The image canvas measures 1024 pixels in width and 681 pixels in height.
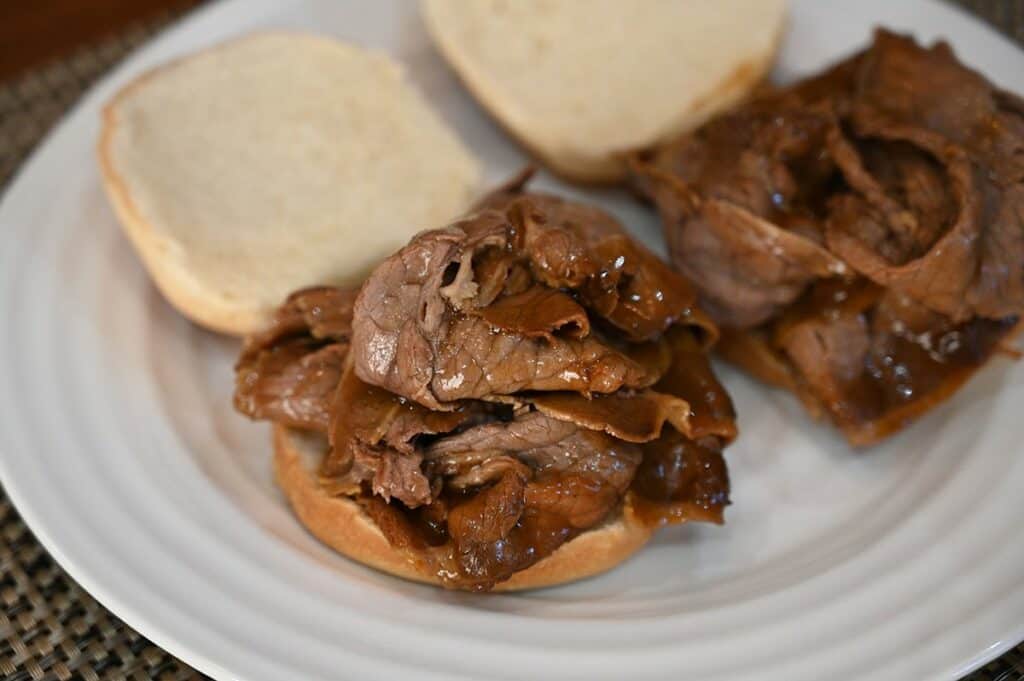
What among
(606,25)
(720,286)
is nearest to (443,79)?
(606,25)

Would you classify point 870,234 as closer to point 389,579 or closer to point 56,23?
point 389,579

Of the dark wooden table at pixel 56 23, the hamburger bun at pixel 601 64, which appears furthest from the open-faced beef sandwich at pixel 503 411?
the dark wooden table at pixel 56 23

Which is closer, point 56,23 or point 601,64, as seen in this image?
point 601,64

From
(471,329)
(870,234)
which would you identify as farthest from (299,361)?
(870,234)

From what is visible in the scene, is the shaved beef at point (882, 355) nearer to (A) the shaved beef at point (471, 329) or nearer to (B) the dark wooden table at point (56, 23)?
(A) the shaved beef at point (471, 329)

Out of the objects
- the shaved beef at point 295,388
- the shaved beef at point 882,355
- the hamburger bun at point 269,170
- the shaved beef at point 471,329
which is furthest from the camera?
the hamburger bun at point 269,170

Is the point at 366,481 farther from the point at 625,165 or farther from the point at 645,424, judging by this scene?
the point at 625,165

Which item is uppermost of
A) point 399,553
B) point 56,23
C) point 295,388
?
point 56,23
